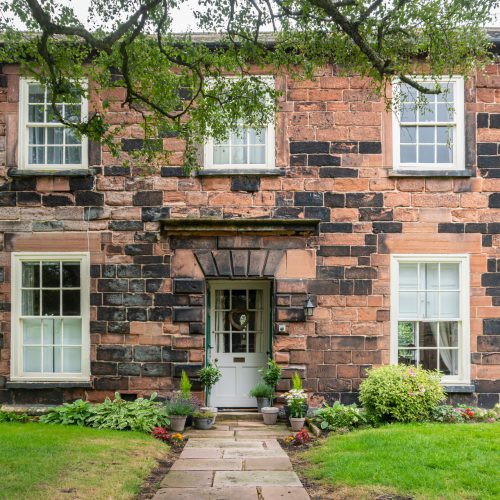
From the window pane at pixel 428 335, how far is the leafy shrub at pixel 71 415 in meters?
5.68

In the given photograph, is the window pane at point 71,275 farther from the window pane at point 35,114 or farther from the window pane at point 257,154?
the window pane at point 257,154

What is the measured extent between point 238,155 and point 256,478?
19.1 ft

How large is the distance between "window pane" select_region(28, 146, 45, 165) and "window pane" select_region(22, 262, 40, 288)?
177cm

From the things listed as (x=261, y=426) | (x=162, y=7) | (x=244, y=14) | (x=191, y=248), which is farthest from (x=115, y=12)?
(x=261, y=426)

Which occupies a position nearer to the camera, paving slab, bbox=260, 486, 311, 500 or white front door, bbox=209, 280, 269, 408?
paving slab, bbox=260, 486, 311, 500

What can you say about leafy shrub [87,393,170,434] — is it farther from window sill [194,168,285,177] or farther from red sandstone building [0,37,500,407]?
window sill [194,168,285,177]

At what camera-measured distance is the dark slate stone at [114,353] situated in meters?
11.0

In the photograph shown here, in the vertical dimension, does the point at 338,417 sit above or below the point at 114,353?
below

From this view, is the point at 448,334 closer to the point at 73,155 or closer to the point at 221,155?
the point at 221,155

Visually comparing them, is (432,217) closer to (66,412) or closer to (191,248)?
(191,248)

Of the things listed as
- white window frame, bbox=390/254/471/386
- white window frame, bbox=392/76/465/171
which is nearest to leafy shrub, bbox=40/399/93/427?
white window frame, bbox=390/254/471/386

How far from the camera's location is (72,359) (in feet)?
36.7

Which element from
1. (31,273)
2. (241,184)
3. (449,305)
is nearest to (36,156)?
(31,273)

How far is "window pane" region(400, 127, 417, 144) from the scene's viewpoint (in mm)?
11211
